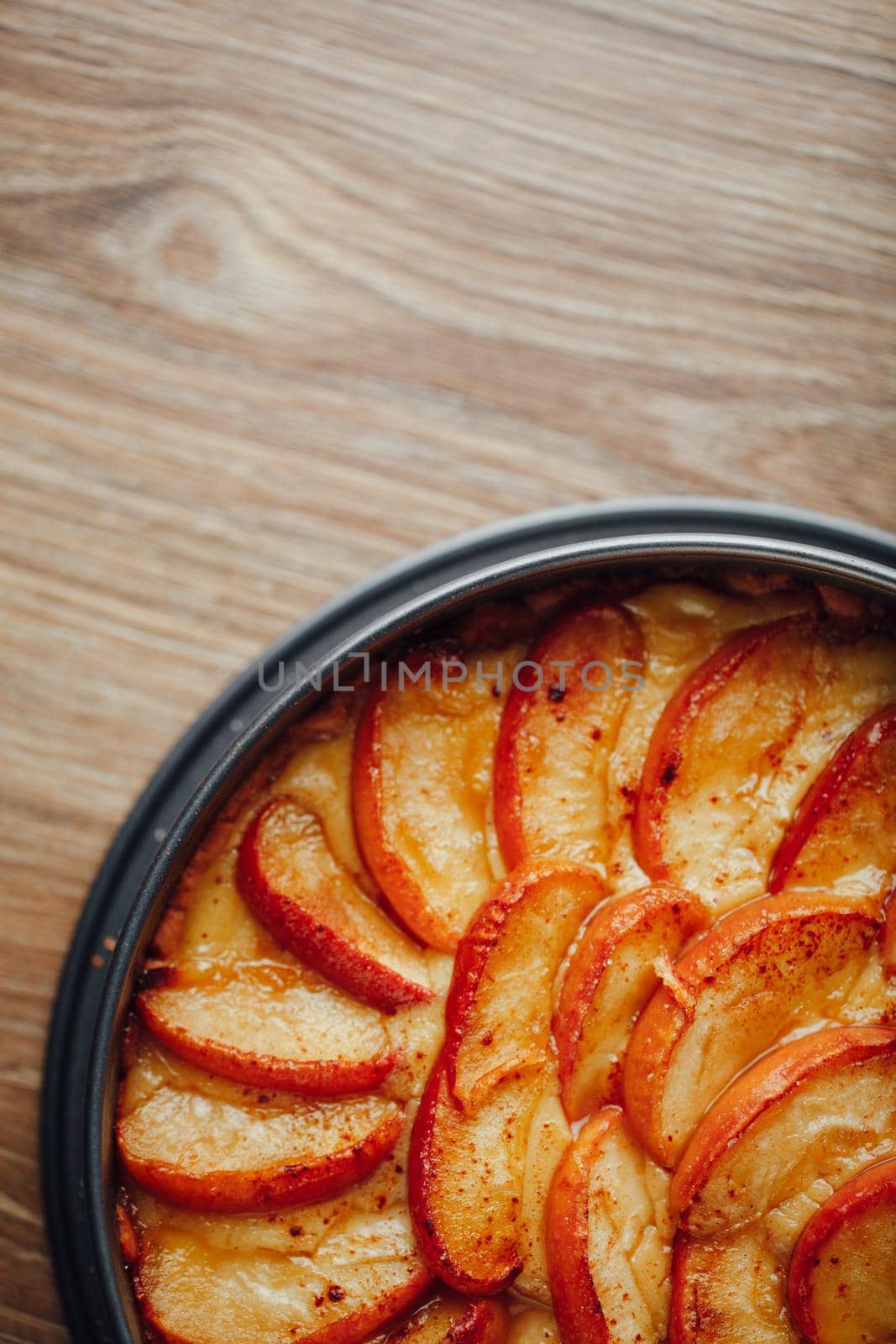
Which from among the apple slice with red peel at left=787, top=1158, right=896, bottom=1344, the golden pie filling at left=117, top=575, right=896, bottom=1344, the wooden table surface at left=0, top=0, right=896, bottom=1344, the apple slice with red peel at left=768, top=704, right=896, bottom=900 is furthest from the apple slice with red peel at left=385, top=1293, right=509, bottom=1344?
the wooden table surface at left=0, top=0, right=896, bottom=1344

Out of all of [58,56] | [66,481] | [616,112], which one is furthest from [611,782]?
[58,56]

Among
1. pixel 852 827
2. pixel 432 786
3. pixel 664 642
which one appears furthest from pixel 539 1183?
pixel 664 642

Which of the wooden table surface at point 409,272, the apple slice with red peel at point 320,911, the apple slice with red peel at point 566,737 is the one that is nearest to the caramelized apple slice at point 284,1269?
the apple slice with red peel at point 320,911

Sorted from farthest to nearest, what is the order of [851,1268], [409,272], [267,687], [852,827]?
[409,272], [267,687], [852,827], [851,1268]

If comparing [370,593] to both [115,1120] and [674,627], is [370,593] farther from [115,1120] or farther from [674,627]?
[115,1120]

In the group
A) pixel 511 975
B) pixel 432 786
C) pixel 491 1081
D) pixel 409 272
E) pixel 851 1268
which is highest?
pixel 409 272

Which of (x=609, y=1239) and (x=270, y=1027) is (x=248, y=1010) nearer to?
(x=270, y=1027)

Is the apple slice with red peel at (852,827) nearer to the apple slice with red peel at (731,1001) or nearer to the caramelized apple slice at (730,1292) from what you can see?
the apple slice with red peel at (731,1001)
